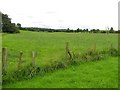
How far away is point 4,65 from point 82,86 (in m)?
4.73

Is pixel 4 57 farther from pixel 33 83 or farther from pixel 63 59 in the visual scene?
pixel 63 59

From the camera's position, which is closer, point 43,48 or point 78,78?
point 78,78

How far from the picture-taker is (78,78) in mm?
18781

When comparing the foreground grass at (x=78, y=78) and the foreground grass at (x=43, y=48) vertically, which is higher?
the foreground grass at (x=43, y=48)

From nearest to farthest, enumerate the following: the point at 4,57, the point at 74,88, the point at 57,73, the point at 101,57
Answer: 1. the point at 74,88
2. the point at 4,57
3. the point at 57,73
4. the point at 101,57

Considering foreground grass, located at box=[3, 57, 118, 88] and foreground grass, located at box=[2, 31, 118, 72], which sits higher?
foreground grass, located at box=[2, 31, 118, 72]

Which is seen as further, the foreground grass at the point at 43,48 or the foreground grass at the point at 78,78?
the foreground grass at the point at 43,48

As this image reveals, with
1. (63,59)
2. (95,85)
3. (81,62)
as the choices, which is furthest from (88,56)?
(95,85)

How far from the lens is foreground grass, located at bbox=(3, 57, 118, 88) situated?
16.5 meters

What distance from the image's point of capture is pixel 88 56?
26.4 meters

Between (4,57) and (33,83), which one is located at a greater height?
(4,57)

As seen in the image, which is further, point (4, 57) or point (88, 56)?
point (88, 56)

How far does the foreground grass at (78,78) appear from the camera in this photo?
16531 mm

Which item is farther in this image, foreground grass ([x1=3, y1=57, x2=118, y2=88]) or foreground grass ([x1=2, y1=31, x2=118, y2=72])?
foreground grass ([x1=2, y1=31, x2=118, y2=72])
